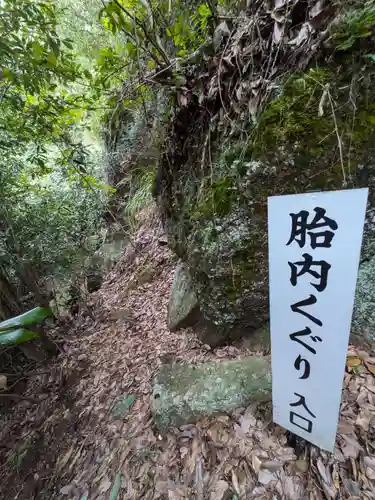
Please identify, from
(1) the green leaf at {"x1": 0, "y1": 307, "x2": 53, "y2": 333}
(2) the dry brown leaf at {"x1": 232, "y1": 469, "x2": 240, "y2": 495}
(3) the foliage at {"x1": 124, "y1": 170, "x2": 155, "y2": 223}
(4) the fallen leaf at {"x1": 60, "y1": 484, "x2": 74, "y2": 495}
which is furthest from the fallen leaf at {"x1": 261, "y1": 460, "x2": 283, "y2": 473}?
(3) the foliage at {"x1": 124, "y1": 170, "x2": 155, "y2": 223}

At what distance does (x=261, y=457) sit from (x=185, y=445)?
55cm

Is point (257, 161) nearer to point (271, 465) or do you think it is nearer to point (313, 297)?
point (313, 297)

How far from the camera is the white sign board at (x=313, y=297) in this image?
3.34 feet

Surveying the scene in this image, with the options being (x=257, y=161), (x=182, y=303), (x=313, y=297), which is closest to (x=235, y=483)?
(x=313, y=297)

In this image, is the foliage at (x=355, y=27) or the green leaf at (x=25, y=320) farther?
the green leaf at (x=25, y=320)

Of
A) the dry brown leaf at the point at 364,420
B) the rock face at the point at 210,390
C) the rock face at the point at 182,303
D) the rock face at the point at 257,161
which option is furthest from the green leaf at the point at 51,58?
the dry brown leaf at the point at 364,420

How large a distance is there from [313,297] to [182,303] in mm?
1976

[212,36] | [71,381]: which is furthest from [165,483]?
[212,36]

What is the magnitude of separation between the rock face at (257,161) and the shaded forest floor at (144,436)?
536mm

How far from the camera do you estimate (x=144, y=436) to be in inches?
83.0

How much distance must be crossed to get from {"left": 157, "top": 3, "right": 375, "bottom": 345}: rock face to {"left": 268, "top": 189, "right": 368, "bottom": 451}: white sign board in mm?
634

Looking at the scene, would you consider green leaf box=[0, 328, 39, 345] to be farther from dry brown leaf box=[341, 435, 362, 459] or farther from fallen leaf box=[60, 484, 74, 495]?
dry brown leaf box=[341, 435, 362, 459]

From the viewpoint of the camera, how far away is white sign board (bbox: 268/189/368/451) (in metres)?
1.02

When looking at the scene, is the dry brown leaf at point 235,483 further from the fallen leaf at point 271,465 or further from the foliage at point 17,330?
the foliage at point 17,330
